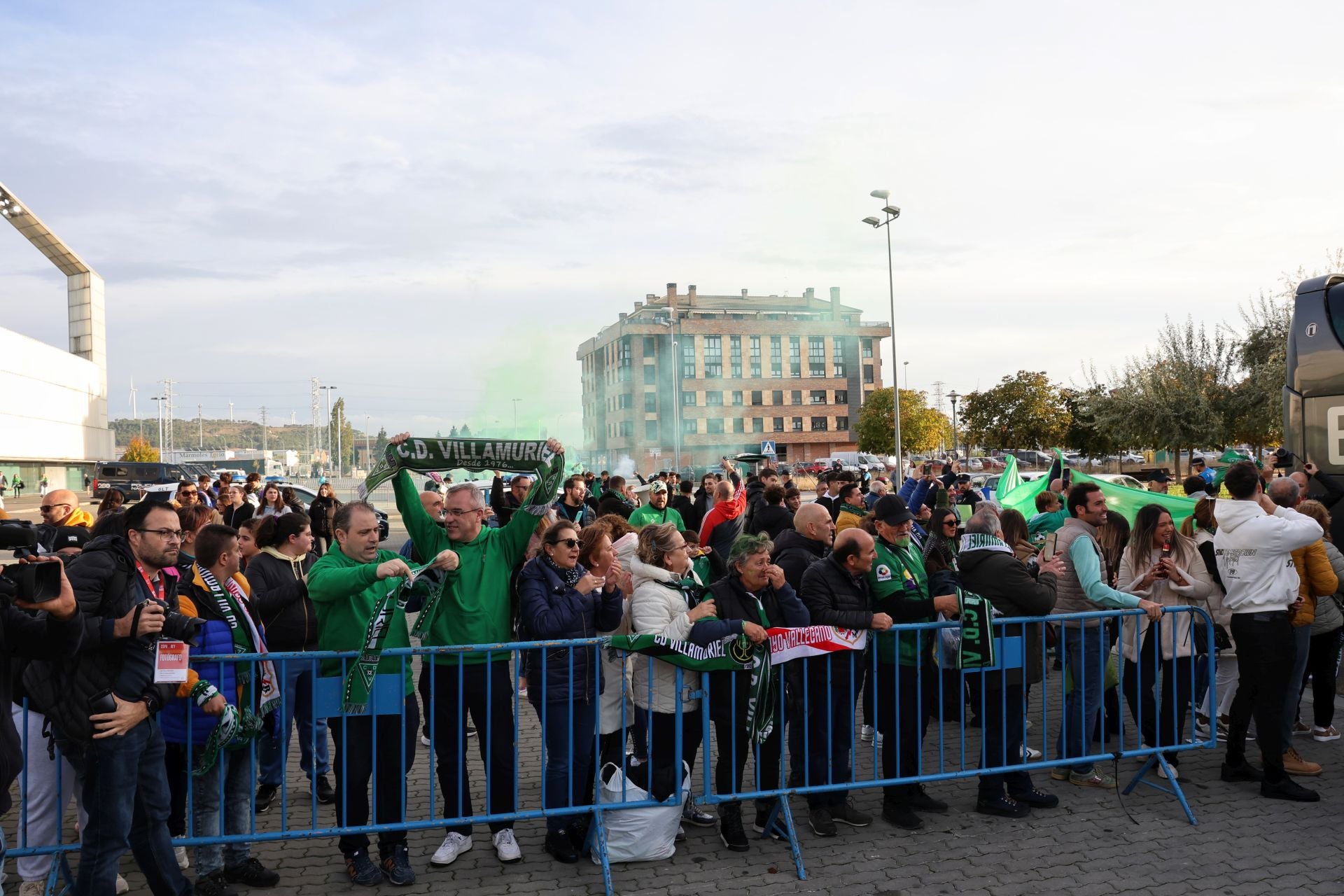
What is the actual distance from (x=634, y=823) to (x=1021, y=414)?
50167 millimetres

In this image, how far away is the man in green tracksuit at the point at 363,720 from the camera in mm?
5102

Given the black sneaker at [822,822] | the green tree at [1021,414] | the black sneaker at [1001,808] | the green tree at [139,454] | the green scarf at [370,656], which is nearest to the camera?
the green scarf at [370,656]

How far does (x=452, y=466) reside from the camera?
583 cm

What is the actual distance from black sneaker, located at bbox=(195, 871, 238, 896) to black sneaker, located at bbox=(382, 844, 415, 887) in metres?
0.69

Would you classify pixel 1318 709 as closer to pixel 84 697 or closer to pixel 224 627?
pixel 224 627

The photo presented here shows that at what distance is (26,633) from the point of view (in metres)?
3.73

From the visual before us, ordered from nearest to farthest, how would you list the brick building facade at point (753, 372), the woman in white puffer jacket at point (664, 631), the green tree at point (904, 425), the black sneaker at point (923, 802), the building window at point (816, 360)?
the woman in white puffer jacket at point (664, 631) < the black sneaker at point (923, 802) < the green tree at point (904, 425) < the brick building facade at point (753, 372) < the building window at point (816, 360)

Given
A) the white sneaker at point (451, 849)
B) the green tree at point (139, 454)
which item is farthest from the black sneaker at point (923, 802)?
the green tree at point (139, 454)

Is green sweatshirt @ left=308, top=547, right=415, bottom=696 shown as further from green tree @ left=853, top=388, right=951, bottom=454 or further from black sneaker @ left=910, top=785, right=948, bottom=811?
green tree @ left=853, top=388, right=951, bottom=454

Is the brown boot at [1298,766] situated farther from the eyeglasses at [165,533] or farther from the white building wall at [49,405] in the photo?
the white building wall at [49,405]

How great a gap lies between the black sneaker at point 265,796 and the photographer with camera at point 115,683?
1757 millimetres

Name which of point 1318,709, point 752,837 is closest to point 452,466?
point 752,837

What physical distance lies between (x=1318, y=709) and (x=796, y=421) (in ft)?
310

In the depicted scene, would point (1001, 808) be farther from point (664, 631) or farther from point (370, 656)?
point (370, 656)
